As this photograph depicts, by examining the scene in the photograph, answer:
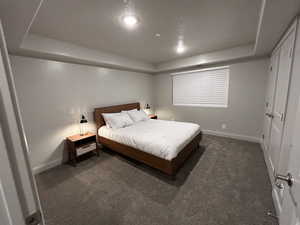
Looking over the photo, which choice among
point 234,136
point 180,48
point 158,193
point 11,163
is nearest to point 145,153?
point 158,193

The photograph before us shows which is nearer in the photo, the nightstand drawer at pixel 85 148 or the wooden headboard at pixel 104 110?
the nightstand drawer at pixel 85 148

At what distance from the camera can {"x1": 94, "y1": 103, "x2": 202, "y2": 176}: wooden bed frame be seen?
199cm

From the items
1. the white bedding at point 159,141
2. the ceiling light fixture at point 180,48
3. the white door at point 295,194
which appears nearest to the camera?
the white door at point 295,194

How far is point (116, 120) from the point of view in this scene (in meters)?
3.13

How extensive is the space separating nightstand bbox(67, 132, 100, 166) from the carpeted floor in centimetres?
22

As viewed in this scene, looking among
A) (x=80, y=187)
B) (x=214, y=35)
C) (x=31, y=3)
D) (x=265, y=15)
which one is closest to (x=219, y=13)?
(x=265, y=15)

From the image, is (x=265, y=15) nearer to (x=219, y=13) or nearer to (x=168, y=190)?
(x=219, y=13)

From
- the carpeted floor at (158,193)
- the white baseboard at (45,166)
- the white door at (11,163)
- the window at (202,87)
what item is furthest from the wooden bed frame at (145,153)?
the white door at (11,163)

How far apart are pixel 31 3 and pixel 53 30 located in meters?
1.02

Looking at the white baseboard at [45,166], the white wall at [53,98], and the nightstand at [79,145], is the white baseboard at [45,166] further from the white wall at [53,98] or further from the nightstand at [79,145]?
the nightstand at [79,145]

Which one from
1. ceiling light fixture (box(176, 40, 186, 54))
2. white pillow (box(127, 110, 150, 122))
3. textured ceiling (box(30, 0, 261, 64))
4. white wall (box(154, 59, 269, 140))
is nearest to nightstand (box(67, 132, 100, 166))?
white pillow (box(127, 110, 150, 122))

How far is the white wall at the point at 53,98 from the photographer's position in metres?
2.23

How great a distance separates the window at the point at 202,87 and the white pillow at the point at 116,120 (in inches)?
86.0

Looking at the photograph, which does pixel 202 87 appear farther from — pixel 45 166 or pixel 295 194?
pixel 45 166
